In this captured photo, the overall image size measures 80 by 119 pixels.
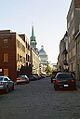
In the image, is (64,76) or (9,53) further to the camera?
(9,53)

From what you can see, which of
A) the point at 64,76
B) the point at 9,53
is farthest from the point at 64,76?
the point at 9,53

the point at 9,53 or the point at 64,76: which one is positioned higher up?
the point at 9,53

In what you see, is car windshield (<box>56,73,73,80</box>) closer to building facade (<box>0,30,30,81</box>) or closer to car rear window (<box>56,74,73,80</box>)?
car rear window (<box>56,74,73,80</box>)

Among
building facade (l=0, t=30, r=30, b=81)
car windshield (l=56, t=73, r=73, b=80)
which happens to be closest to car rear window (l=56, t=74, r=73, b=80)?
car windshield (l=56, t=73, r=73, b=80)

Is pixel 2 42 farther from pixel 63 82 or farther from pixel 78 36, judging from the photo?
pixel 63 82

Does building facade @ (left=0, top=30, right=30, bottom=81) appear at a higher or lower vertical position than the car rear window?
higher

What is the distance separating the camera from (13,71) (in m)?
76.7

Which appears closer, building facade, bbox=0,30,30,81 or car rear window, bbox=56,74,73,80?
car rear window, bbox=56,74,73,80

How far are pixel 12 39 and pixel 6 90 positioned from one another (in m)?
48.0

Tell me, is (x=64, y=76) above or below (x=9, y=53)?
below

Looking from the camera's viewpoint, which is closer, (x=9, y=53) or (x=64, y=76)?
(x=64, y=76)

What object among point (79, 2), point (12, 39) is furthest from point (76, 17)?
point (12, 39)

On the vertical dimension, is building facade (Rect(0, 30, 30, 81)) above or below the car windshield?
above

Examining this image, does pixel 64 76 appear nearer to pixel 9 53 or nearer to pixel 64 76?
pixel 64 76
